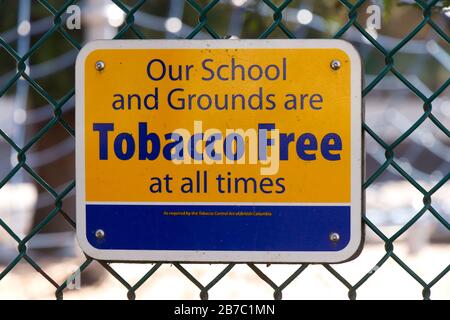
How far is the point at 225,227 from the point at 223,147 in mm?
126

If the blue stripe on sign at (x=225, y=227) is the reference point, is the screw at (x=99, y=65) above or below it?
above

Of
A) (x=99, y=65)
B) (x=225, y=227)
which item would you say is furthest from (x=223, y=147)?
(x=99, y=65)

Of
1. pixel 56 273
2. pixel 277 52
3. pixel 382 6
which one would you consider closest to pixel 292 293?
pixel 56 273

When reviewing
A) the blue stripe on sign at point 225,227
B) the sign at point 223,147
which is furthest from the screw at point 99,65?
the blue stripe on sign at point 225,227

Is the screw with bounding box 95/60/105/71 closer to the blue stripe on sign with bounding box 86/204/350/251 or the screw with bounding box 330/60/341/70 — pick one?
the blue stripe on sign with bounding box 86/204/350/251

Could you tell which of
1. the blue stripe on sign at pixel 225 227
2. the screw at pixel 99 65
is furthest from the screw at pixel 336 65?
the screw at pixel 99 65

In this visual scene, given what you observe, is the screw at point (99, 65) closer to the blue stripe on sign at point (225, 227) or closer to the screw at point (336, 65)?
the blue stripe on sign at point (225, 227)

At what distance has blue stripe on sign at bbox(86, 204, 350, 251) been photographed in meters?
1.10

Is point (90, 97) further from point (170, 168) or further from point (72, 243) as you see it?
point (72, 243)

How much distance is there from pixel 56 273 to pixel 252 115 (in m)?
3.64

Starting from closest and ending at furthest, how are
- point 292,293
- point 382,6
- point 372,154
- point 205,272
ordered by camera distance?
1. point 382,6
2. point 292,293
3. point 205,272
4. point 372,154

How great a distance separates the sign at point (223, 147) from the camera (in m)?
1.09

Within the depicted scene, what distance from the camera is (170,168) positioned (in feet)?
3.64

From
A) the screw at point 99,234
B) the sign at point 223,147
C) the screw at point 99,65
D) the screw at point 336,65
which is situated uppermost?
the screw at point 99,65
